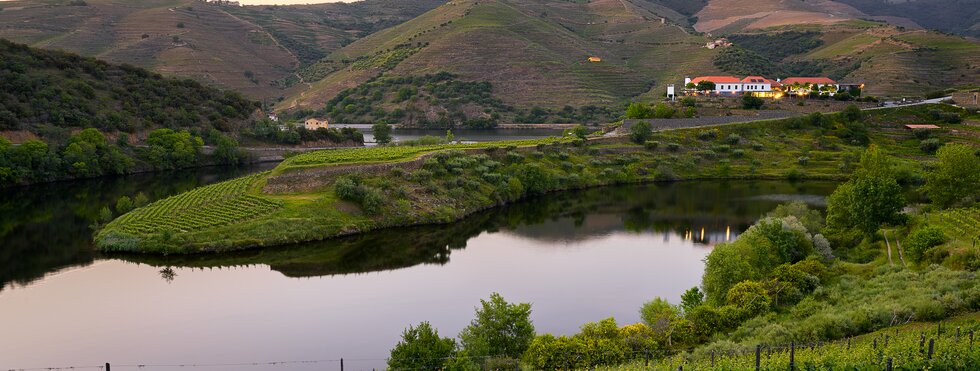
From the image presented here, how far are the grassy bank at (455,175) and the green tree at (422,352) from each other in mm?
28646

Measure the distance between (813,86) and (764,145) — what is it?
30237 millimetres

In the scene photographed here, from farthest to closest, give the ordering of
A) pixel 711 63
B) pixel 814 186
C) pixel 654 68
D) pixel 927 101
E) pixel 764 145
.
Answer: pixel 654 68 → pixel 711 63 → pixel 927 101 → pixel 764 145 → pixel 814 186

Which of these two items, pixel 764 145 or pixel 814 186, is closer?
pixel 814 186

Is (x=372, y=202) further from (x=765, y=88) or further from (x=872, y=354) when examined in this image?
(x=765, y=88)

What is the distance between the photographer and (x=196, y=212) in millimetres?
56188

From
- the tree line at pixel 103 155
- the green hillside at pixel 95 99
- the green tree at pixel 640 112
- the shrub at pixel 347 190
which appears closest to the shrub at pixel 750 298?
the shrub at pixel 347 190

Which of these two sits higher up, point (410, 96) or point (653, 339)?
point (410, 96)

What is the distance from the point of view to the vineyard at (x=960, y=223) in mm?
38219

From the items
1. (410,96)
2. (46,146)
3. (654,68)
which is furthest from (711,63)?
(46,146)

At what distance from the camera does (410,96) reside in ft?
563

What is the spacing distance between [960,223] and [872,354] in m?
27.3

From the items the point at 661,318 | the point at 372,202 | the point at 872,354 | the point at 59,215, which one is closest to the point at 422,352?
the point at 661,318

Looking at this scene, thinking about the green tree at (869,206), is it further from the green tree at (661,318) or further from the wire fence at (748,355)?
the wire fence at (748,355)

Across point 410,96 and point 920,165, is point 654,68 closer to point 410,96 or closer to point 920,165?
point 410,96
